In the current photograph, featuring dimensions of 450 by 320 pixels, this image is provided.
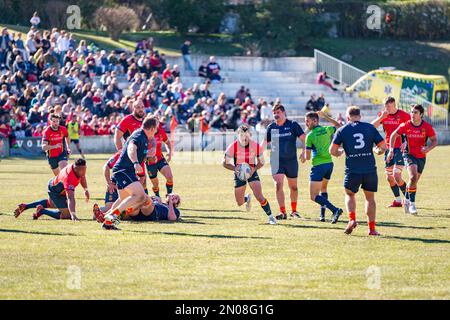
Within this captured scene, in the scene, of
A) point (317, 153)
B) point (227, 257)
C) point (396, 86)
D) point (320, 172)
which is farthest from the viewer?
point (396, 86)

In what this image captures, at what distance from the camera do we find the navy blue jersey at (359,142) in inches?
589

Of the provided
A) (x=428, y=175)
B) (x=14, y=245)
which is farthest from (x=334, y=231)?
(x=428, y=175)

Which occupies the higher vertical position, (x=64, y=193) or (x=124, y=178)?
(x=124, y=178)

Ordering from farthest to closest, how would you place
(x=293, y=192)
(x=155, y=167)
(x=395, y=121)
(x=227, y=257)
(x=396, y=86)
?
(x=396, y=86) → (x=155, y=167) → (x=395, y=121) → (x=293, y=192) → (x=227, y=257)

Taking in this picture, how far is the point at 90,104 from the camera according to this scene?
41250 mm

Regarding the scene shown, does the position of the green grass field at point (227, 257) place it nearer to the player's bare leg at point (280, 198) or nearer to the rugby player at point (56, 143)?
the player's bare leg at point (280, 198)

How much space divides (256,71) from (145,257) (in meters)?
39.4

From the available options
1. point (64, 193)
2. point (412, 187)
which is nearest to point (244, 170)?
point (64, 193)

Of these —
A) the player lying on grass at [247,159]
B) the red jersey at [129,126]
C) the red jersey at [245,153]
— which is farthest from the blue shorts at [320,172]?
the red jersey at [129,126]

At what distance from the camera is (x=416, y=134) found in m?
18.9

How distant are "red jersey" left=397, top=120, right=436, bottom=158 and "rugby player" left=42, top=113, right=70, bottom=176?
714 centimetres

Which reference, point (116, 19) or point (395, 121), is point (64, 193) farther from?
point (116, 19)

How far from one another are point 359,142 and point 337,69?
3756cm
